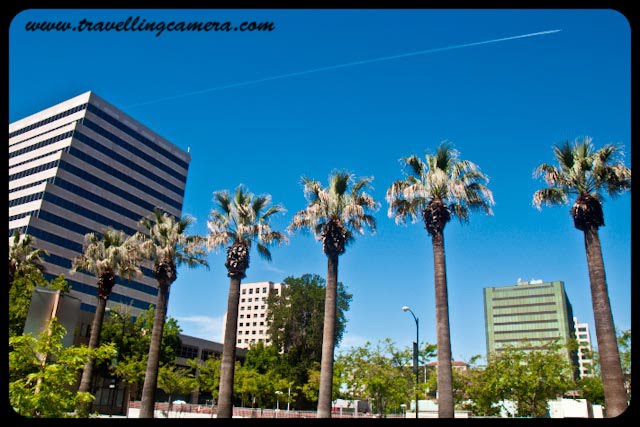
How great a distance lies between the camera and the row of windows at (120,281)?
78625 mm

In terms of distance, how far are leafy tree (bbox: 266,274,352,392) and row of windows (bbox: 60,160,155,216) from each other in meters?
42.1

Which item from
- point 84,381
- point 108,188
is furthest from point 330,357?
point 108,188

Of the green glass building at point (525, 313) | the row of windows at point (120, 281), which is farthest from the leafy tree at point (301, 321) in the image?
the green glass building at point (525, 313)

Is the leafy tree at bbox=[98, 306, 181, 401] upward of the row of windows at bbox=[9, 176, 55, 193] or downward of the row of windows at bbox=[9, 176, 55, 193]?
downward

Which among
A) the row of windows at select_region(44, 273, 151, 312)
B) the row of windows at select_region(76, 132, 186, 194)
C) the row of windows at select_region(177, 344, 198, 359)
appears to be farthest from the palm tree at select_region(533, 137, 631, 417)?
the row of windows at select_region(76, 132, 186, 194)

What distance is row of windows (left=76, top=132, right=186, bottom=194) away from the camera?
3529 inches

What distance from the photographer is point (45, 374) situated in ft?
35.5

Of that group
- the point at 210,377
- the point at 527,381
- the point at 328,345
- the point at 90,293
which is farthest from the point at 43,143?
the point at 527,381

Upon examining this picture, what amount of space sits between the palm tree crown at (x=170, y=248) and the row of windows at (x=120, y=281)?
55.0 metres

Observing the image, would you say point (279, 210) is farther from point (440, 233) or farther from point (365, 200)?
point (440, 233)

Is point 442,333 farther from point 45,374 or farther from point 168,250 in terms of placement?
point 168,250

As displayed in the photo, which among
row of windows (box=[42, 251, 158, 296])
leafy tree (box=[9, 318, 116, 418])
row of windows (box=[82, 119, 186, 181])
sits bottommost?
leafy tree (box=[9, 318, 116, 418])

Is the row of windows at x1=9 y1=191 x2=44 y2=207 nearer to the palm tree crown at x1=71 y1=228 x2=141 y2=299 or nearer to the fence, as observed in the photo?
the fence

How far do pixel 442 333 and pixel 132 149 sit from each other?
92.5 m
